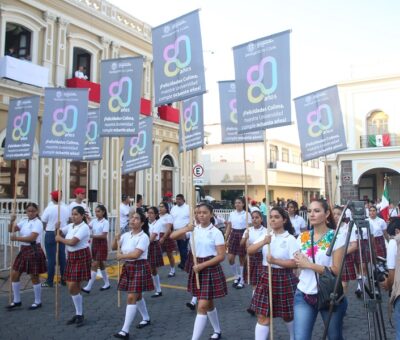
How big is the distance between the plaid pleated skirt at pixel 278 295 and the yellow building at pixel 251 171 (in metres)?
36.9

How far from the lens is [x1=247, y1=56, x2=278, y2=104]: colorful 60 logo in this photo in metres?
5.71

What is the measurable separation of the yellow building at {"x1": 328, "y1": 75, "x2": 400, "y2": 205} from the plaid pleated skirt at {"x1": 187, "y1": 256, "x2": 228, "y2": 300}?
23.7 m

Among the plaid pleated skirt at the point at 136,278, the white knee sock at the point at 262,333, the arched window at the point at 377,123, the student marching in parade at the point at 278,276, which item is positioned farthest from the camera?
the arched window at the point at 377,123

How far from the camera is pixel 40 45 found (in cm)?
1736

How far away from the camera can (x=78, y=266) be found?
21.3 ft

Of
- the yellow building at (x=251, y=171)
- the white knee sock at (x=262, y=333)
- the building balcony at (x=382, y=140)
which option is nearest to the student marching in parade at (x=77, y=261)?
the white knee sock at (x=262, y=333)

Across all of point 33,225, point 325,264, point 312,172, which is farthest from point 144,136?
point 312,172

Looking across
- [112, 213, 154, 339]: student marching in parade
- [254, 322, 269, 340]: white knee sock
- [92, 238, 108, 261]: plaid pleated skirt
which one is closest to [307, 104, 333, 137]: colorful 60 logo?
[112, 213, 154, 339]: student marching in parade

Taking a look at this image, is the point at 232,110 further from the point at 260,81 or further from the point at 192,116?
the point at 260,81

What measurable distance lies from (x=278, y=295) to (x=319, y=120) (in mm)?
5028

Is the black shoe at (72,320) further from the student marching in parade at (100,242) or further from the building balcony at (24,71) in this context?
the building balcony at (24,71)

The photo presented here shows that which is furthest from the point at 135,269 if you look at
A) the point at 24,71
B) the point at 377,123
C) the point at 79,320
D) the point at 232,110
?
the point at 377,123

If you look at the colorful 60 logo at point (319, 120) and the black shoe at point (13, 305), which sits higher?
the colorful 60 logo at point (319, 120)

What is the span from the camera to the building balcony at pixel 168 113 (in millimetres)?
23391
